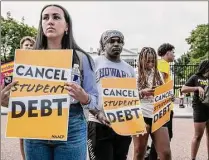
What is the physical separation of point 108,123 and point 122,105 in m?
0.26

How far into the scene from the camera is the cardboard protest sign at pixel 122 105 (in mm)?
3576

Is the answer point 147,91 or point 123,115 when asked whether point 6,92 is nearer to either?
point 123,115

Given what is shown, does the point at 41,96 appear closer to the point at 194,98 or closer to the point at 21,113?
the point at 21,113

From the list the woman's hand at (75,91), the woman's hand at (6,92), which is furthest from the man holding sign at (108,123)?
the woman's hand at (6,92)

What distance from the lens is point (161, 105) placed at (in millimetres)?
4516

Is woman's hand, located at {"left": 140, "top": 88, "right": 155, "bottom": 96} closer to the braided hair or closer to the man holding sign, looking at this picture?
the man holding sign

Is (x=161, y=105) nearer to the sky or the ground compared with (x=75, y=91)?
nearer to the ground

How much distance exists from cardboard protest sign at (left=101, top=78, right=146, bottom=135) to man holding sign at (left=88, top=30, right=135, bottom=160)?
0.06m

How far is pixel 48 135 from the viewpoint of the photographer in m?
2.25

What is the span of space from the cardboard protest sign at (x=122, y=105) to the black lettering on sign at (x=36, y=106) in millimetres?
1300

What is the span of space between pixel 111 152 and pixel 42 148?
1.35 m

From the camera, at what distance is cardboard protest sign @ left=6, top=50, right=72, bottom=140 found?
2252 mm

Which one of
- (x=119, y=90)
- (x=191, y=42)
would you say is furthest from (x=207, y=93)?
(x=191, y=42)

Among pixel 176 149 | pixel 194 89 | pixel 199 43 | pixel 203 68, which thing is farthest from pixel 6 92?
pixel 199 43
